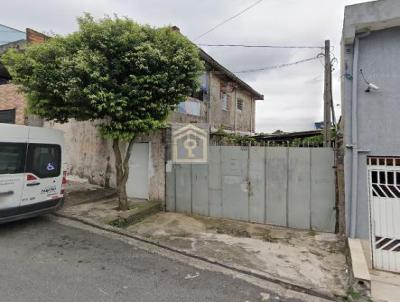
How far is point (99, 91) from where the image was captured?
265 inches

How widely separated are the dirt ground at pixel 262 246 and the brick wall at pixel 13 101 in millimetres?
8770

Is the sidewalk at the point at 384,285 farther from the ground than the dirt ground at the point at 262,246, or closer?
closer

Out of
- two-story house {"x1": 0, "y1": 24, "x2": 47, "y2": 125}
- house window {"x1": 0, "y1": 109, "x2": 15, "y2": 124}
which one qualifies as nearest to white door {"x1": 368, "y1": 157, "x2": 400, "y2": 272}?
two-story house {"x1": 0, "y1": 24, "x2": 47, "y2": 125}

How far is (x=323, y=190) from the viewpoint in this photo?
23.8 ft

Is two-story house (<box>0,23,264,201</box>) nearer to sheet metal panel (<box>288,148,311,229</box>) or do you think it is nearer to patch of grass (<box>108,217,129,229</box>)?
patch of grass (<box>108,217,129,229</box>)

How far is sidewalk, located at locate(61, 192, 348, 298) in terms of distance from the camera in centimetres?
504

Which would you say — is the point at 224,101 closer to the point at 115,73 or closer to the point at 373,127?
the point at 115,73

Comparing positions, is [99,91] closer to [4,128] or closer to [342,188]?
[4,128]

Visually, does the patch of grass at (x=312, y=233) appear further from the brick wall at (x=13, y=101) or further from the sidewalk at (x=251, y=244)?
the brick wall at (x=13, y=101)

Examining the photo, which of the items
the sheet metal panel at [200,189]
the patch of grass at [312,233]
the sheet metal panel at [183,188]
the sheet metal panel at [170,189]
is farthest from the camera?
the sheet metal panel at [170,189]

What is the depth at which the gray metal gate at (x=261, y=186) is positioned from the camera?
7.27 metres

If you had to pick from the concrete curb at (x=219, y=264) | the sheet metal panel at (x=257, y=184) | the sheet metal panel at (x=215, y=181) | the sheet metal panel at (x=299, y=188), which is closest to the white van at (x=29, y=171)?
the concrete curb at (x=219, y=264)

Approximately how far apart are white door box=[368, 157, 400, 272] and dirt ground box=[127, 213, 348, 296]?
69 centimetres

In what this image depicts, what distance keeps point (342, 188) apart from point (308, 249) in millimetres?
1638
